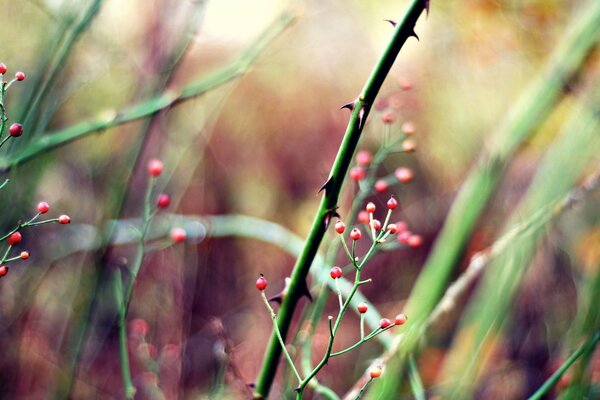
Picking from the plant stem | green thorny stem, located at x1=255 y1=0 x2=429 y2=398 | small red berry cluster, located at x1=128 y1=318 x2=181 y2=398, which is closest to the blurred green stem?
small red berry cluster, located at x1=128 y1=318 x2=181 y2=398

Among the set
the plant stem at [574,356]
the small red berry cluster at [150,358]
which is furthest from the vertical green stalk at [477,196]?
the small red berry cluster at [150,358]

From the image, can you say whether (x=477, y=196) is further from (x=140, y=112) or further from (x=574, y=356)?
(x=140, y=112)

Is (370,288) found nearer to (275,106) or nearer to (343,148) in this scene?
(275,106)

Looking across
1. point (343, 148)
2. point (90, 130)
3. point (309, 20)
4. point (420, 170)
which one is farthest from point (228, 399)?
point (309, 20)

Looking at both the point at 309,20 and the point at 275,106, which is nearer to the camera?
the point at 309,20

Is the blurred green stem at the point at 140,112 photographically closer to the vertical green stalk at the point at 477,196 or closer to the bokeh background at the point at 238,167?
the bokeh background at the point at 238,167

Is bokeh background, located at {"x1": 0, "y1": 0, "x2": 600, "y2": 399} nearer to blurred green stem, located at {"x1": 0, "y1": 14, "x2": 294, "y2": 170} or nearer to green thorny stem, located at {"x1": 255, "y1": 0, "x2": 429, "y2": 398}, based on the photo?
blurred green stem, located at {"x1": 0, "y1": 14, "x2": 294, "y2": 170}
